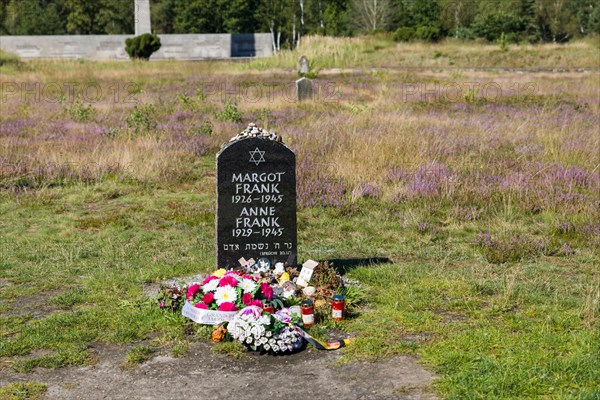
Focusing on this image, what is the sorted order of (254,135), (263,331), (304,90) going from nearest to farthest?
(263,331) → (254,135) → (304,90)

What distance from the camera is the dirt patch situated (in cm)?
624

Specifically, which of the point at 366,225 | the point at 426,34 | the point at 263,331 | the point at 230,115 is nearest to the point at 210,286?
the point at 263,331

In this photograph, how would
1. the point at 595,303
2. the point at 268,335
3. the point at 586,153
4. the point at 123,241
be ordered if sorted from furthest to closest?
the point at 586,153 < the point at 123,241 < the point at 595,303 < the point at 268,335

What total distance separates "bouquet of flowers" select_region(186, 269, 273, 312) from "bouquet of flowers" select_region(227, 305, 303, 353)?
31 cm

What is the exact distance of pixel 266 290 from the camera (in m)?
7.84

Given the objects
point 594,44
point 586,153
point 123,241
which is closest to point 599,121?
point 586,153

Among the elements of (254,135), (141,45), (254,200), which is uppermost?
(141,45)

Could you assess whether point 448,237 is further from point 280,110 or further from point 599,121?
point 280,110

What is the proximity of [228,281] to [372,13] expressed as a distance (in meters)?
79.2

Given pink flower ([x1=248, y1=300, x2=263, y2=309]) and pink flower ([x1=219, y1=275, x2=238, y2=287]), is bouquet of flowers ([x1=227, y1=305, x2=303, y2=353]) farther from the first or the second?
pink flower ([x1=219, y1=275, x2=238, y2=287])

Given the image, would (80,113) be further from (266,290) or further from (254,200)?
(266,290)

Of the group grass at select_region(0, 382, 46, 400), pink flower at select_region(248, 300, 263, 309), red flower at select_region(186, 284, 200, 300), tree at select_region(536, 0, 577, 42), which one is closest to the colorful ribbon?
pink flower at select_region(248, 300, 263, 309)

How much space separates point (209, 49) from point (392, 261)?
71426 millimetres

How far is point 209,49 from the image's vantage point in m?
78.9
